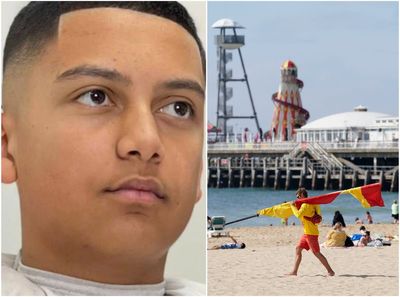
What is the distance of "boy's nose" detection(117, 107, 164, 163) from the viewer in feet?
12.3

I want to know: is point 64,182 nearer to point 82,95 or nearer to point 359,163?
point 82,95

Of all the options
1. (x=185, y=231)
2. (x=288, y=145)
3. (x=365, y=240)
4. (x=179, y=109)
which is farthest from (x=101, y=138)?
(x=288, y=145)

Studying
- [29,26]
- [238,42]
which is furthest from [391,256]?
[29,26]

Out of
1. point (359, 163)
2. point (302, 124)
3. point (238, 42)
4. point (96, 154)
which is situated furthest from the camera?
point (359, 163)

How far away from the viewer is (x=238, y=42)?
816 cm

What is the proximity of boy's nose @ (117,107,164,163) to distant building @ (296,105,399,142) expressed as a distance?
1206 cm

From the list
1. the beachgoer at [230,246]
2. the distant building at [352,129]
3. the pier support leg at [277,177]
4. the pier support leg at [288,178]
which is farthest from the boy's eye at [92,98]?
the pier support leg at [288,178]

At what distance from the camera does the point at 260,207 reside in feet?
43.1

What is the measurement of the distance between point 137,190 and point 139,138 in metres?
0.22

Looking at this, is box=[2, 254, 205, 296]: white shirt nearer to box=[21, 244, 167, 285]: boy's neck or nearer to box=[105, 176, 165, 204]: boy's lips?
box=[21, 244, 167, 285]: boy's neck

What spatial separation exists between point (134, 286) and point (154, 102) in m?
0.82

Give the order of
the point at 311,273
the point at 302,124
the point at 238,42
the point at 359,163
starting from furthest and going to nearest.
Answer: the point at 359,163
the point at 302,124
the point at 238,42
the point at 311,273

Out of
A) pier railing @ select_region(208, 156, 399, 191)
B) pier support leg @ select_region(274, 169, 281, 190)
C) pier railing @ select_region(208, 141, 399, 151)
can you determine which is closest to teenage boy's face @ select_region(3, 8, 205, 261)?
pier railing @ select_region(208, 141, 399, 151)

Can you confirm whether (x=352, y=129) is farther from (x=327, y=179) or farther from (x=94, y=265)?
(x=94, y=265)
